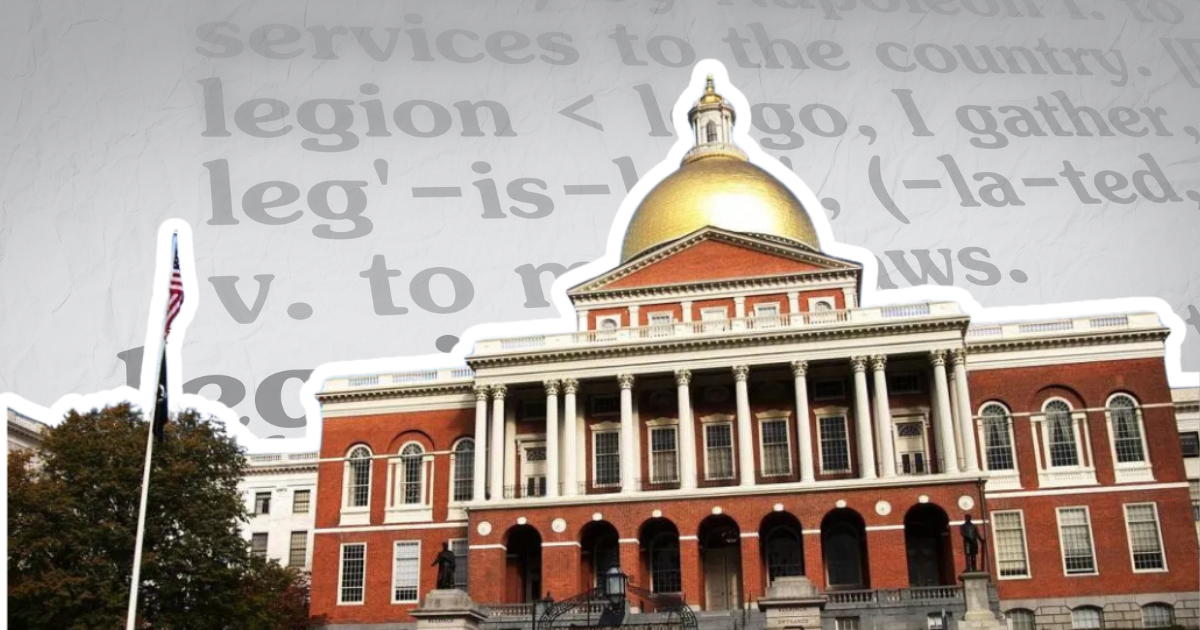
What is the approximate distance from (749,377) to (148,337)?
30.0 metres

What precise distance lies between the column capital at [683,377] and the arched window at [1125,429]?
1846cm

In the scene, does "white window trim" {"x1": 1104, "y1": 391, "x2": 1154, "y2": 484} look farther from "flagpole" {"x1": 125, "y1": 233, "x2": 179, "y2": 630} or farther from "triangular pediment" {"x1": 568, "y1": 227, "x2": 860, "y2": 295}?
"flagpole" {"x1": 125, "y1": 233, "x2": 179, "y2": 630}

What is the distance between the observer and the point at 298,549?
7650 centimetres

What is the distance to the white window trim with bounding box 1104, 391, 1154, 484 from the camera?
51344 millimetres

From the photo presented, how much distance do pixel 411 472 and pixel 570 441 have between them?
10227mm

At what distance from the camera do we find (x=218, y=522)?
44656 millimetres

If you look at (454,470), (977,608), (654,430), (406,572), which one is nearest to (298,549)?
(406,572)

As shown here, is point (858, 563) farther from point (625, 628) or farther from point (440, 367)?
point (440, 367)

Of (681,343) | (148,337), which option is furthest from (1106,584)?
(148,337)

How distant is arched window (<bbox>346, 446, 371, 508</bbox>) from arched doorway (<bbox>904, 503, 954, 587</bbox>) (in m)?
25.5

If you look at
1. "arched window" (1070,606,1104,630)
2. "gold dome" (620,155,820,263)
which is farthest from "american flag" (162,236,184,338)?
"arched window" (1070,606,1104,630)

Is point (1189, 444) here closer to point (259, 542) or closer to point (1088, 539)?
point (1088, 539)

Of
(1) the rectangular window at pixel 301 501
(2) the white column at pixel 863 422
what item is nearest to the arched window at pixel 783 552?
(2) the white column at pixel 863 422

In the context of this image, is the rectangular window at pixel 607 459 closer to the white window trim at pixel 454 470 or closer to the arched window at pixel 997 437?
the white window trim at pixel 454 470
